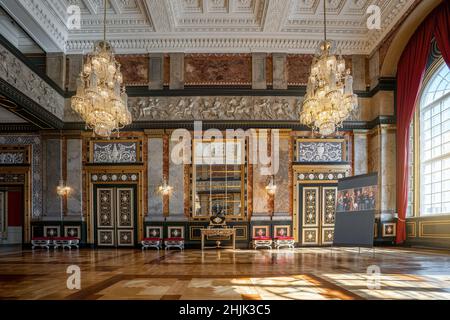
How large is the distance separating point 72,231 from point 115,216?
137cm

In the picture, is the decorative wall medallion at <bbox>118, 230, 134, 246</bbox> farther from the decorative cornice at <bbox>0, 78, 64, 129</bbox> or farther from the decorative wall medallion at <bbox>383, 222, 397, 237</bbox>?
the decorative wall medallion at <bbox>383, 222, 397, 237</bbox>

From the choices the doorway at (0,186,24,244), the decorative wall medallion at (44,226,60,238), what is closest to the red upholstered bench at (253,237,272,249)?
the decorative wall medallion at (44,226,60,238)

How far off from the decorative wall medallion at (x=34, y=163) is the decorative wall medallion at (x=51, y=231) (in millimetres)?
592

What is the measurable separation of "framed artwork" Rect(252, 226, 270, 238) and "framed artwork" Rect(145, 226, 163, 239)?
2.92 m

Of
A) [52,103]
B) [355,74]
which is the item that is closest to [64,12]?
[52,103]

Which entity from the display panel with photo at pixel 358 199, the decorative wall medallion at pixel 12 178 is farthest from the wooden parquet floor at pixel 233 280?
the decorative wall medallion at pixel 12 178

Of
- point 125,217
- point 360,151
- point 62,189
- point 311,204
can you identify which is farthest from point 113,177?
point 360,151

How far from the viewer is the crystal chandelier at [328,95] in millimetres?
5832

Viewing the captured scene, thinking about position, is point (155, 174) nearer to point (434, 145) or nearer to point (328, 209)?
point (328, 209)

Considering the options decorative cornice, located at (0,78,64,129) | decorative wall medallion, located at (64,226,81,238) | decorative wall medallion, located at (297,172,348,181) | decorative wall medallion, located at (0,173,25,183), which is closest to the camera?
decorative cornice, located at (0,78,64,129)

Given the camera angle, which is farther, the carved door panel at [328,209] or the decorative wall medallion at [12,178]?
the decorative wall medallion at [12,178]

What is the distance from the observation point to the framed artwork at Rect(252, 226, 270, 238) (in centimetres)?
960

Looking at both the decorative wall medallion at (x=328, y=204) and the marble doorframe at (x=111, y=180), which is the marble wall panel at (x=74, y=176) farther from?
the decorative wall medallion at (x=328, y=204)

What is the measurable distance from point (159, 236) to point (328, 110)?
21.1 ft
